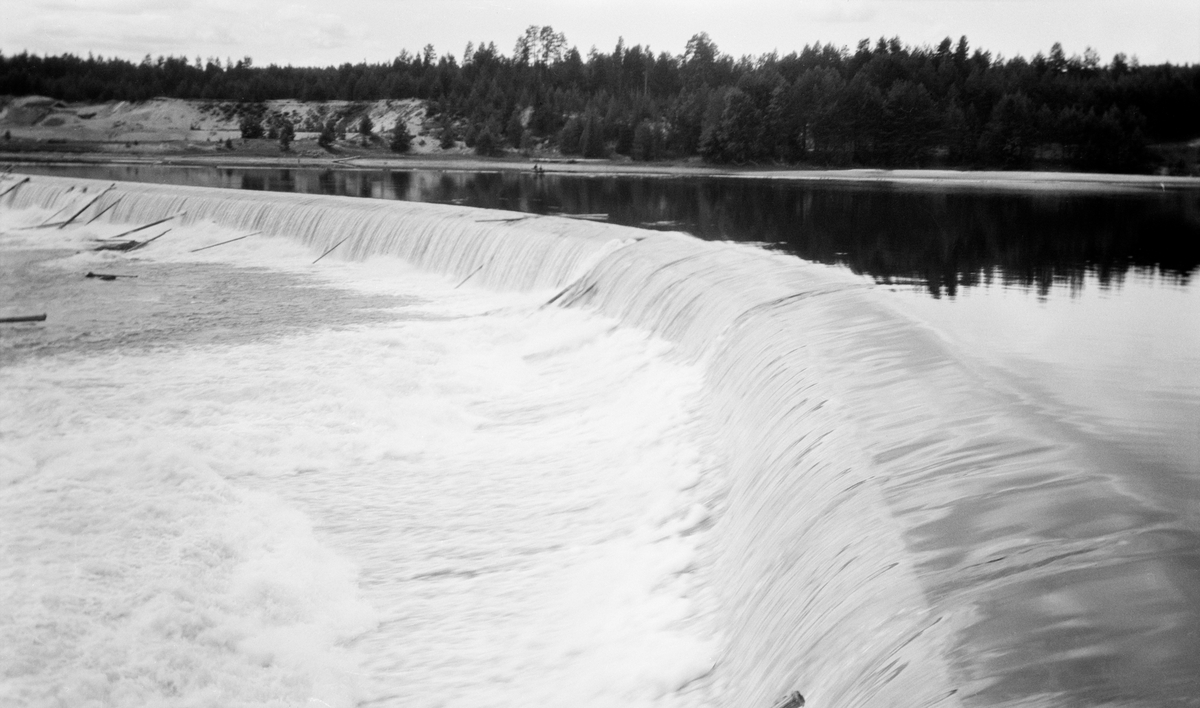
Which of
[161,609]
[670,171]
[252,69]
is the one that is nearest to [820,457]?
[161,609]

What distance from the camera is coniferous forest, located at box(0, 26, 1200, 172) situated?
50906 millimetres

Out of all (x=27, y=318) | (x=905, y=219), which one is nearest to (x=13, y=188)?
(x=27, y=318)

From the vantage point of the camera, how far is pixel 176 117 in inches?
4779

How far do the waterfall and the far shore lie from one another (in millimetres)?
35610

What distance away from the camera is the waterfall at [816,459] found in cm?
372

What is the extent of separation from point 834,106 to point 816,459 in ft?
218

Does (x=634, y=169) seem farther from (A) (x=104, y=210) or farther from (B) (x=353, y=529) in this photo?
(B) (x=353, y=529)

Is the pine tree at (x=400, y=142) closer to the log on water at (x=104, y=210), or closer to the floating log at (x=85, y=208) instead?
the floating log at (x=85, y=208)

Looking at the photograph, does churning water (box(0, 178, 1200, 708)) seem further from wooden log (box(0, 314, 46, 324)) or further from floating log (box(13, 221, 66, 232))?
floating log (box(13, 221, 66, 232))

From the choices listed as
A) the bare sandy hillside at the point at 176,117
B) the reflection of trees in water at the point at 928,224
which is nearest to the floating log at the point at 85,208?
the reflection of trees in water at the point at 928,224

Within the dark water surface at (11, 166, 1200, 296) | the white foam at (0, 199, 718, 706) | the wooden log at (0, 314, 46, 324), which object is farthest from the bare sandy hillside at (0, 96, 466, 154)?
the white foam at (0, 199, 718, 706)

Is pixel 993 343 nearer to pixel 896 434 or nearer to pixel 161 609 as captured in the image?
pixel 896 434

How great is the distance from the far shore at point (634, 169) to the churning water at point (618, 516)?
36.2m

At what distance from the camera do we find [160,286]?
17.4 m
